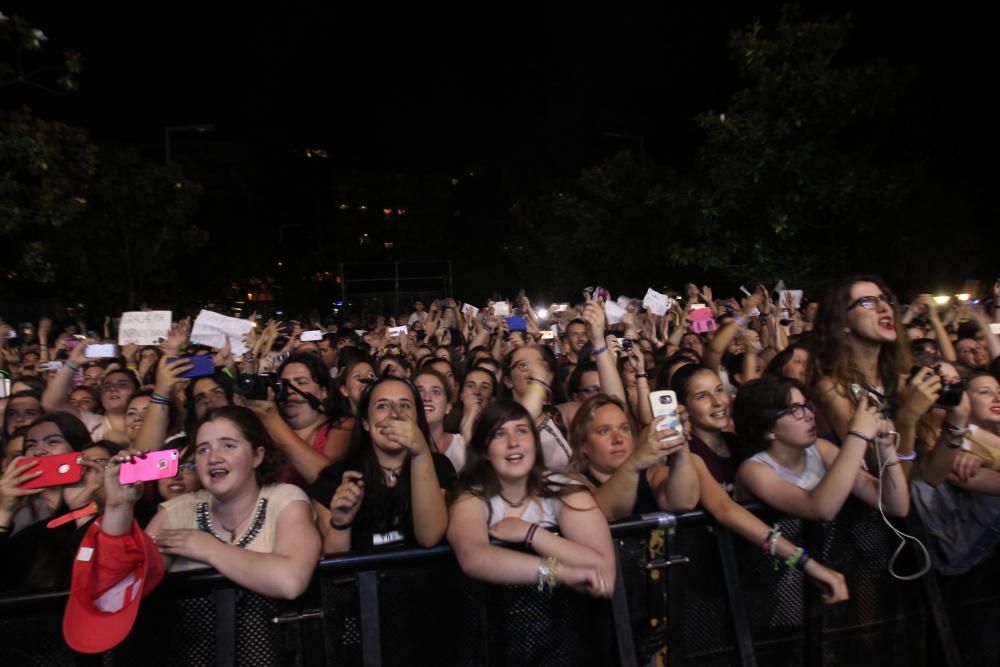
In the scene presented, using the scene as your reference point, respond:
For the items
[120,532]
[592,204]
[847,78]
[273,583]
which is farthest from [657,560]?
[592,204]

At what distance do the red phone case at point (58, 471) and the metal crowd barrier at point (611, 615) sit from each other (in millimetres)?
515

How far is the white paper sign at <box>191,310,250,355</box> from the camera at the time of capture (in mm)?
6184

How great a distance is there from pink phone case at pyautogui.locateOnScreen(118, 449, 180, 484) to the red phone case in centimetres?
55

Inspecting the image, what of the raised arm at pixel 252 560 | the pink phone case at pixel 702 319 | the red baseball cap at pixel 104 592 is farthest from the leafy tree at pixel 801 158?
the red baseball cap at pixel 104 592

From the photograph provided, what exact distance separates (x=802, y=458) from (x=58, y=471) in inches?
125

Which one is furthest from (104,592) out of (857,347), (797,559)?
(857,347)

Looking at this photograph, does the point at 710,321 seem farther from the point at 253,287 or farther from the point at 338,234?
the point at 338,234

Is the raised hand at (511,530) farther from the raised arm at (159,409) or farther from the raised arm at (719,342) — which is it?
the raised arm at (719,342)

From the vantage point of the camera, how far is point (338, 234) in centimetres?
5566

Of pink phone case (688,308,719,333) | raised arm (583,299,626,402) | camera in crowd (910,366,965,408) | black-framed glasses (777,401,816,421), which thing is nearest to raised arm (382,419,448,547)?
black-framed glasses (777,401,816,421)

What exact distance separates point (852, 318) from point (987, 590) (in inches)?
55.7

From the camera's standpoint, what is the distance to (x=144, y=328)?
6555 millimetres

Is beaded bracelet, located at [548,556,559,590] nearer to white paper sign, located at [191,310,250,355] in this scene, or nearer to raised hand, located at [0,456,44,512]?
raised hand, located at [0,456,44,512]

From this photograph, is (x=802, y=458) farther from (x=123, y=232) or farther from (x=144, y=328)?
(x=123, y=232)
